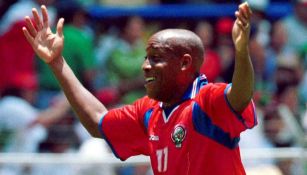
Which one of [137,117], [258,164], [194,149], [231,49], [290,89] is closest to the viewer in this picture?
[194,149]

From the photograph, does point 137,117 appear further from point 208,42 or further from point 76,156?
point 208,42

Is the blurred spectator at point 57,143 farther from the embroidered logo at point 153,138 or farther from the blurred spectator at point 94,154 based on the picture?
the embroidered logo at point 153,138

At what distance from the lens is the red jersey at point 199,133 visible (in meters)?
6.60

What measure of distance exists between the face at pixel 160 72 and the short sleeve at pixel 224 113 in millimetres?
306

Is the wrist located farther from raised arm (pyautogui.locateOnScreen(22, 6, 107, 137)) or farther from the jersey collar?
the jersey collar

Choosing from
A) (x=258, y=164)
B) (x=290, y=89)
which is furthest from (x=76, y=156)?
(x=290, y=89)

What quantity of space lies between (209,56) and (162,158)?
6328 millimetres

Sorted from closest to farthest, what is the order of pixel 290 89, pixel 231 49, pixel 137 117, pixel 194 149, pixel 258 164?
pixel 194 149 → pixel 137 117 → pixel 258 164 → pixel 290 89 → pixel 231 49

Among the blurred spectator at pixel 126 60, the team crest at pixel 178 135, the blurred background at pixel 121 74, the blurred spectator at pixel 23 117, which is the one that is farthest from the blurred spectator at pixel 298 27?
the team crest at pixel 178 135

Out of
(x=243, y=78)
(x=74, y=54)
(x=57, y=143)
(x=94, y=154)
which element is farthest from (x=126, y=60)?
(x=243, y=78)

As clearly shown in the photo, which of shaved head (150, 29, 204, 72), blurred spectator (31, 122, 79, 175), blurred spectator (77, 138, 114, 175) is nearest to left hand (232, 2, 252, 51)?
shaved head (150, 29, 204, 72)

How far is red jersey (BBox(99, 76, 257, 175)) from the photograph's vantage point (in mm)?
→ 6602

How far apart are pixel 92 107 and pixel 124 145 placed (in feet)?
1.00

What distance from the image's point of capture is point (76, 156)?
35.8 feet
